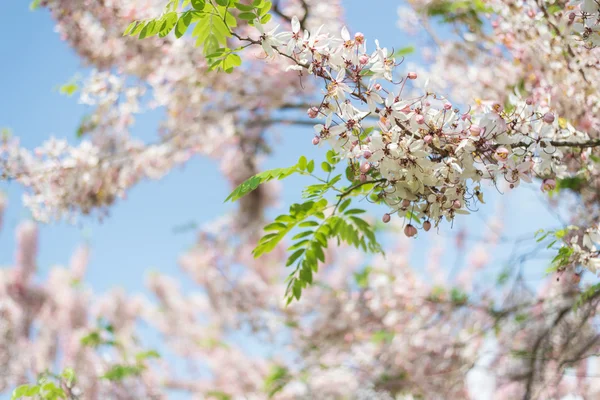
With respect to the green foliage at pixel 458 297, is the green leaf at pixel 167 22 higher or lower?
lower

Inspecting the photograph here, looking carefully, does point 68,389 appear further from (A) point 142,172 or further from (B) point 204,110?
(B) point 204,110

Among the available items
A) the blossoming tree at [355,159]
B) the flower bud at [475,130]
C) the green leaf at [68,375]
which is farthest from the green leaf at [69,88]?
the flower bud at [475,130]

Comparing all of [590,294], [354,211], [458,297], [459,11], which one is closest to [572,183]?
[590,294]

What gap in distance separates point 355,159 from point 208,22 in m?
0.67

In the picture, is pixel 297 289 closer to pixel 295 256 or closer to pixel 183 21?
pixel 295 256

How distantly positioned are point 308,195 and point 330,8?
3.52 metres

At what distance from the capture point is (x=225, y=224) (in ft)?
25.6

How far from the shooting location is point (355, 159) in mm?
1483

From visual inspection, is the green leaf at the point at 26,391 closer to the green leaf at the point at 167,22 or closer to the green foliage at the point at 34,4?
the green leaf at the point at 167,22

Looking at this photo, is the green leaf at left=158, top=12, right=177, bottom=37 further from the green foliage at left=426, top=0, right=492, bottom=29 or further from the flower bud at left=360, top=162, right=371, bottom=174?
the green foliage at left=426, top=0, right=492, bottom=29

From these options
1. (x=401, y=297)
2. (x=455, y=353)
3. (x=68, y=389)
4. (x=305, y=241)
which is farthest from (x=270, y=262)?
(x=305, y=241)

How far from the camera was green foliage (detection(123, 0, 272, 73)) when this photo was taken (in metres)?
1.58

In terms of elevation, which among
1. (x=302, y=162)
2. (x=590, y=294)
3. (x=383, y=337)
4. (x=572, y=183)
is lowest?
(x=590, y=294)

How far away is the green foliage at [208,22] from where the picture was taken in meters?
1.58
